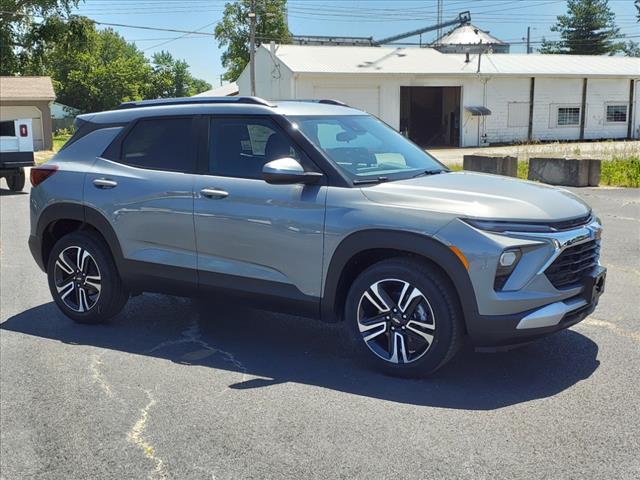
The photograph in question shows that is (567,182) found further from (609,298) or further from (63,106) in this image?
(63,106)

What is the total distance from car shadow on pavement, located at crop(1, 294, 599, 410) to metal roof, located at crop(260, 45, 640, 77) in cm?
2901

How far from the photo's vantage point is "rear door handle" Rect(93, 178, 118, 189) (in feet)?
19.8

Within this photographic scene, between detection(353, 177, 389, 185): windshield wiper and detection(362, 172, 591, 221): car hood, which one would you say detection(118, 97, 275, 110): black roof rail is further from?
detection(362, 172, 591, 221): car hood

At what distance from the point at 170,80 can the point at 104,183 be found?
236ft

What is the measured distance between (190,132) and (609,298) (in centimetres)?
408

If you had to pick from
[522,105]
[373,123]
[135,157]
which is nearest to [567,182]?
[373,123]

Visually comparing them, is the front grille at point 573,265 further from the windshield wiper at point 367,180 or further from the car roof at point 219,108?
the car roof at point 219,108

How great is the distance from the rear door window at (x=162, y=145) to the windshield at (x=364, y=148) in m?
0.97

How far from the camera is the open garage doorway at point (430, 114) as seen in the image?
4025cm

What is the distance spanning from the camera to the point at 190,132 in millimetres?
5820

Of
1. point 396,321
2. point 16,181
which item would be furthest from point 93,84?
point 396,321

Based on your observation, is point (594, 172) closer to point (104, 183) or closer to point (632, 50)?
point (104, 183)

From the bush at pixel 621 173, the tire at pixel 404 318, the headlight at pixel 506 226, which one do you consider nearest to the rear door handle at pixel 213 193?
the tire at pixel 404 318

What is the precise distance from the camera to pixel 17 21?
4716 centimetres
